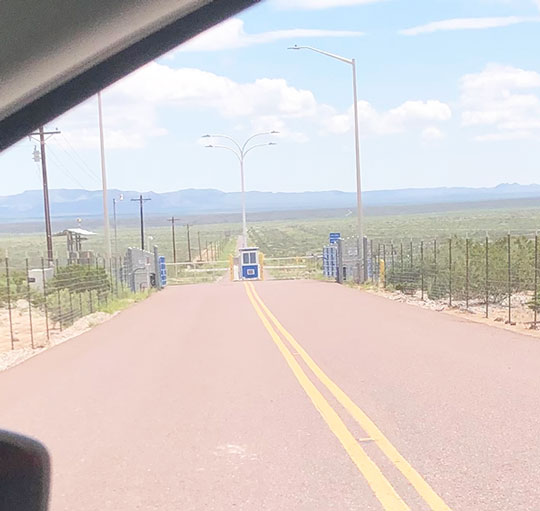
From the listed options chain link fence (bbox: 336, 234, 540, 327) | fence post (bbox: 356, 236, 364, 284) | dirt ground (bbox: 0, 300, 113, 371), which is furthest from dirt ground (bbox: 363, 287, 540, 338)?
dirt ground (bbox: 0, 300, 113, 371)

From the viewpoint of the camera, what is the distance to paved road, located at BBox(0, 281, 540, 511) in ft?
20.2

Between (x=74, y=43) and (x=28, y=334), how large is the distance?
18103mm

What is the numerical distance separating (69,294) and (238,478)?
17.0 m

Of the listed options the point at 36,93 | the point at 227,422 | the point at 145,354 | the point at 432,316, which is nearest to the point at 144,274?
the point at 432,316

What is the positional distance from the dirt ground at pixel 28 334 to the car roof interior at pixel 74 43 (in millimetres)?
11033

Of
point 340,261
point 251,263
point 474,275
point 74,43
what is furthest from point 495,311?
point 251,263

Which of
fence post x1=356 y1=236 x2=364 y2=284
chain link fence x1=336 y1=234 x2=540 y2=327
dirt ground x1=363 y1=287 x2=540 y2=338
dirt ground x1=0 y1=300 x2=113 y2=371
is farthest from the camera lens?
fence post x1=356 y1=236 x2=364 y2=284

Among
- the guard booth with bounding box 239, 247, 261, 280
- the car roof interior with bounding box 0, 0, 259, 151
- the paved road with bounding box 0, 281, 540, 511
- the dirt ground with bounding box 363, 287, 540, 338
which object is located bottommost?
the guard booth with bounding box 239, 247, 261, 280

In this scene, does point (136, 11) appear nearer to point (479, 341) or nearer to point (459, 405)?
point (459, 405)

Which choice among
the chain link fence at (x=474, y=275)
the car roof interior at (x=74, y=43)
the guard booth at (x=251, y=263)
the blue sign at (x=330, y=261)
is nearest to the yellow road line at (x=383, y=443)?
the car roof interior at (x=74, y=43)

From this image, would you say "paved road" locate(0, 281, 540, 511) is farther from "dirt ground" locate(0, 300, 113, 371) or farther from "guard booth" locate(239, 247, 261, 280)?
"guard booth" locate(239, 247, 261, 280)

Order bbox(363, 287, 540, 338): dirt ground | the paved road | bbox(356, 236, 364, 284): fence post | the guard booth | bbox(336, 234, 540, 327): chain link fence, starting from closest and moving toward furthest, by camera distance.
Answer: the paved road, bbox(363, 287, 540, 338): dirt ground, bbox(336, 234, 540, 327): chain link fence, bbox(356, 236, 364, 284): fence post, the guard booth

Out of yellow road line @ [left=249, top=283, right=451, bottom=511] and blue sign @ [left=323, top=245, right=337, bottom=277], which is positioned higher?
yellow road line @ [left=249, top=283, right=451, bottom=511]

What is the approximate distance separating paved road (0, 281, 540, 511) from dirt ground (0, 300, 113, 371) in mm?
605
